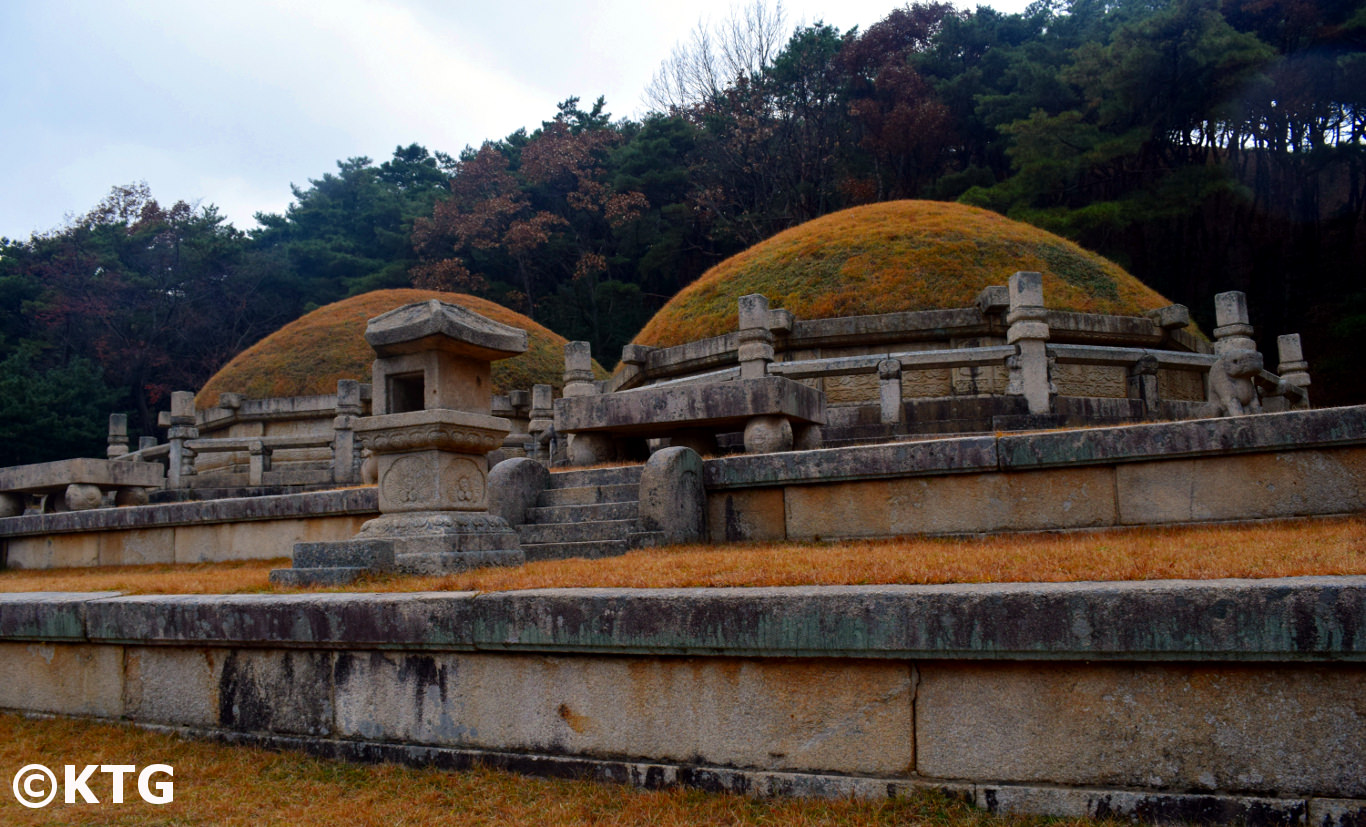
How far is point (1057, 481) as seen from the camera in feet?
17.7

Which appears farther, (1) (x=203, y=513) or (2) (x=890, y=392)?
(2) (x=890, y=392)

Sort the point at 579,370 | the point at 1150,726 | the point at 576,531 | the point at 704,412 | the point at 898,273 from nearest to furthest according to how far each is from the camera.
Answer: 1. the point at 1150,726
2. the point at 576,531
3. the point at 704,412
4. the point at 579,370
5. the point at 898,273

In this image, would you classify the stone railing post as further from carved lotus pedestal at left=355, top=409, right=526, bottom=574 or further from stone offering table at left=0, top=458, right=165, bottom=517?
stone offering table at left=0, top=458, right=165, bottom=517

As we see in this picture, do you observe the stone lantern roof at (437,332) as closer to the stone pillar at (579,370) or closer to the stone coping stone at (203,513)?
the stone coping stone at (203,513)

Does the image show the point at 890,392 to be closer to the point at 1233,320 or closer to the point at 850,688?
the point at 1233,320

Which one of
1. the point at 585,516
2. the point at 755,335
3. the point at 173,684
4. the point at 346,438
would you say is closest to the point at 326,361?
the point at 346,438

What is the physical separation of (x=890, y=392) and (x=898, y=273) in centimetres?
459

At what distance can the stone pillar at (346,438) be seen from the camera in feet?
52.4

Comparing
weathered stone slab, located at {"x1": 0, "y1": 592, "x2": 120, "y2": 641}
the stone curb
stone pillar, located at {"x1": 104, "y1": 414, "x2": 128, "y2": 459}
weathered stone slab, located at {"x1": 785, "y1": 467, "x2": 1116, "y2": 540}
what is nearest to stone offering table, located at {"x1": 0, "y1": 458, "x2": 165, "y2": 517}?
weathered stone slab, located at {"x1": 0, "y1": 592, "x2": 120, "y2": 641}

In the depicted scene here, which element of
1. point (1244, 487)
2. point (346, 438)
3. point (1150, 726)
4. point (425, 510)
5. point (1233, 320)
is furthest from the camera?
point (346, 438)

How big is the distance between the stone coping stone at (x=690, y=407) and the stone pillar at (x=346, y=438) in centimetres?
950

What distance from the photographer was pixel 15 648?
5043 millimetres

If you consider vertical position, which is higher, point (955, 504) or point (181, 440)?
point (181, 440)

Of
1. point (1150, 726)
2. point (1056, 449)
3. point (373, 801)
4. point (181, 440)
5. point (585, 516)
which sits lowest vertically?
point (373, 801)
